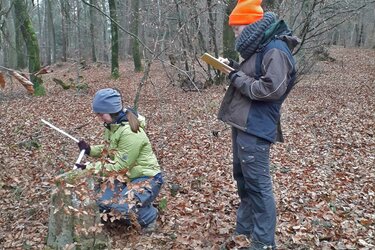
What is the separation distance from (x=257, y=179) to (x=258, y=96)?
0.74 m

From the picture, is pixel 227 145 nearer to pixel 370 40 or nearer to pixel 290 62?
pixel 290 62

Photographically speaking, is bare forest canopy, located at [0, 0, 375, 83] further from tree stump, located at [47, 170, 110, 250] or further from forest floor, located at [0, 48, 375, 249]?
tree stump, located at [47, 170, 110, 250]

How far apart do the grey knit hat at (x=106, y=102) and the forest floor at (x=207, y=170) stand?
1012mm

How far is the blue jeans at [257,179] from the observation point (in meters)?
3.50

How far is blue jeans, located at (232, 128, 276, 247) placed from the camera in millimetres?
3502

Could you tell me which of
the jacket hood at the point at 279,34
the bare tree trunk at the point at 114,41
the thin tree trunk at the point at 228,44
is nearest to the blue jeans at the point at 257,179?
the jacket hood at the point at 279,34

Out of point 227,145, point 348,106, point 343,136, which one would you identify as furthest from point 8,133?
point 348,106

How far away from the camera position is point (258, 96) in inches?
132

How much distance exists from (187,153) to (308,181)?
2.45m

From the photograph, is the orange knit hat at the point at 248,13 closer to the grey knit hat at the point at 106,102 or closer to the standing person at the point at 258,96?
the standing person at the point at 258,96

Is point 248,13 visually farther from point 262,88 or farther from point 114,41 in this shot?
point 114,41

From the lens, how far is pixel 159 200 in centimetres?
514

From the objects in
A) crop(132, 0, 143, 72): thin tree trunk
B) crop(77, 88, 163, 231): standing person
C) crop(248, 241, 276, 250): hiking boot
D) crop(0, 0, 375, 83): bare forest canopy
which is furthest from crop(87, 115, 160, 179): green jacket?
crop(132, 0, 143, 72): thin tree trunk

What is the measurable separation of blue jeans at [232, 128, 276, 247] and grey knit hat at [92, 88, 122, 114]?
4.23 feet
